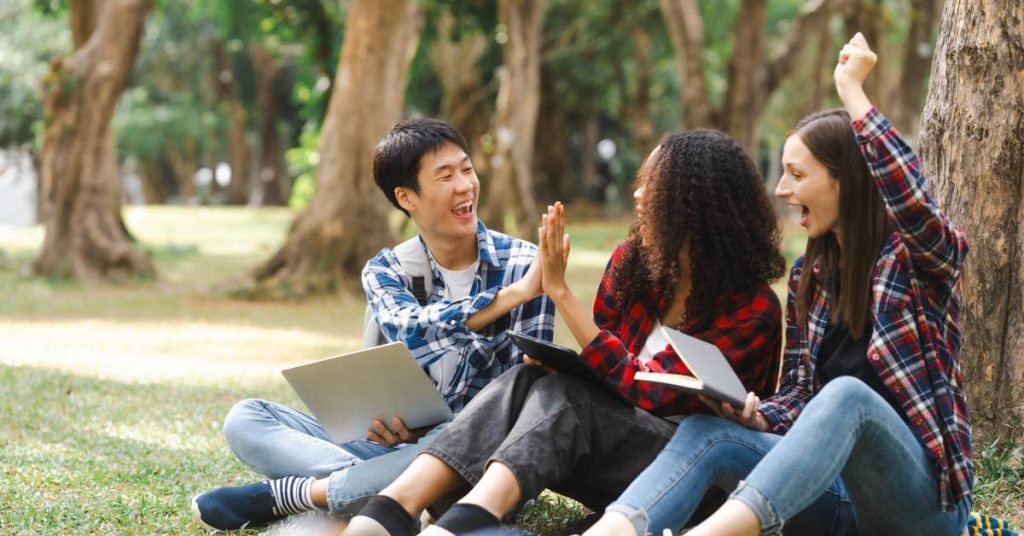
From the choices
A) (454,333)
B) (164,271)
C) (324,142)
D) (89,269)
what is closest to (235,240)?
(164,271)

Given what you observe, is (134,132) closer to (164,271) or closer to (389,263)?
(164,271)

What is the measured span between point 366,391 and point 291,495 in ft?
1.32

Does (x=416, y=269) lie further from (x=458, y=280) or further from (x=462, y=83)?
(x=462, y=83)

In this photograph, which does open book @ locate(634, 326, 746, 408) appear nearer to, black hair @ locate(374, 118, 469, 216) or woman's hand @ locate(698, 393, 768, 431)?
woman's hand @ locate(698, 393, 768, 431)

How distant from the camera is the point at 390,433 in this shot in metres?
4.00

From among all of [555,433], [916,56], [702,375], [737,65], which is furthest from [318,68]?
[702,375]

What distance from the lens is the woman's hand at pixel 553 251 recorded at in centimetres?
353

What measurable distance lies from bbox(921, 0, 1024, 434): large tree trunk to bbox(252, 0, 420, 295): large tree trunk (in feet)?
29.1

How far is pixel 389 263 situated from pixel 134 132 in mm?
38718

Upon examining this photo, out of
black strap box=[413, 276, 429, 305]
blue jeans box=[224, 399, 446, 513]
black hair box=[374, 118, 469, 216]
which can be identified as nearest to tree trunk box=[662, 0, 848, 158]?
black hair box=[374, 118, 469, 216]

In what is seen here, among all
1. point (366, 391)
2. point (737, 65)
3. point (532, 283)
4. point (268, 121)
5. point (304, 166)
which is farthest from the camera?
point (268, 121)

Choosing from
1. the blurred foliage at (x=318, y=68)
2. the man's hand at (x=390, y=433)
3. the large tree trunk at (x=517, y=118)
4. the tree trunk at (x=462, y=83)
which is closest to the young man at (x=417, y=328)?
the man's hand at (x=390, y=433)

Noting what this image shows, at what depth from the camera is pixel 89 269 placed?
1449cm

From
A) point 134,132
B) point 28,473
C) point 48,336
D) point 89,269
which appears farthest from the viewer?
point 134,132
